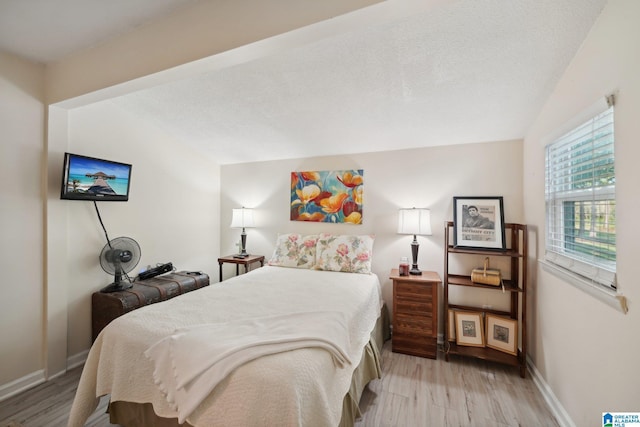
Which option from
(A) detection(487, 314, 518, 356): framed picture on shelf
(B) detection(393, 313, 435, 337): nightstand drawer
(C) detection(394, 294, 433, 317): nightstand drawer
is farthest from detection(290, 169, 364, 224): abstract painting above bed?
(A) detection(487, 314, 518, 356): framed picture on shelf

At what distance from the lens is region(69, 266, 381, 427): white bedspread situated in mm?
985

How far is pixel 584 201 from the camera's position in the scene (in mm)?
1500

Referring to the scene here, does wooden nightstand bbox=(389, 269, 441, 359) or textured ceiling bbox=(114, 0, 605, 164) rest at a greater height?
textured ceiling bbox=(114, 0, 605, 164)

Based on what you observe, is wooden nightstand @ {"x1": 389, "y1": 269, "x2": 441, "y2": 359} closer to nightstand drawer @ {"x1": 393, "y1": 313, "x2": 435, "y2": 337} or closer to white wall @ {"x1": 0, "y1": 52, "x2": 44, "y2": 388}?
nightstand drawer @ {"x1": 393, "y1": 313, "x2": 435, "y2": 337}

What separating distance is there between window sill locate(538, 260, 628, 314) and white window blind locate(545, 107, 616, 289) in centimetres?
3

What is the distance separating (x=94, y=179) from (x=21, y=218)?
54cm

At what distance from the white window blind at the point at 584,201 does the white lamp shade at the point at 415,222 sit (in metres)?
0.92

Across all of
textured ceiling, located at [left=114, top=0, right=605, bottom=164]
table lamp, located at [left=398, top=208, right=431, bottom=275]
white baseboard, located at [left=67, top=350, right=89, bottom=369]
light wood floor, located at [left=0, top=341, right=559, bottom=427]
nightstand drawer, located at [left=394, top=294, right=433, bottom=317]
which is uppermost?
textured ceiling, located at [left=114, top=0, right=605, bottom=164]

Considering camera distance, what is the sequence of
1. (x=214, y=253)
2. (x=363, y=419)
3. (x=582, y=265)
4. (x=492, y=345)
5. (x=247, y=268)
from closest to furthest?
(x=582, y=265), (x=363, y=419), (x=492, y=345), (x=247, y=268), (x=214, y=253)

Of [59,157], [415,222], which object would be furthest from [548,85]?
[59,157]

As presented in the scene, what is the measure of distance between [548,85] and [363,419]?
2.59m

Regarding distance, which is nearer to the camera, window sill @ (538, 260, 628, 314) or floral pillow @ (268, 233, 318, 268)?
window sill @ (538, 260, 628, 314)

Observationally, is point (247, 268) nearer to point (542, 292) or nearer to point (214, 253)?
point (214, 253)

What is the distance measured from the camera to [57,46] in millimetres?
1821
